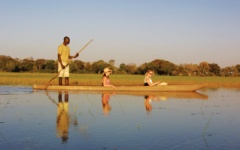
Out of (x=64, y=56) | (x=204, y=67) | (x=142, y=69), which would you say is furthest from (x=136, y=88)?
(x=204, y=67)

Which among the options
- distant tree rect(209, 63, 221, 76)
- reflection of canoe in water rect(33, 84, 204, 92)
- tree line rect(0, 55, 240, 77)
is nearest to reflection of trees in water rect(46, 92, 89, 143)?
reflection of canoe in water rect(33, 84, 204, 92)

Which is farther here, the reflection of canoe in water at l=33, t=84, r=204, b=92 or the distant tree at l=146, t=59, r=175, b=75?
the distant tree at l=146, t=59, r=175, b=75

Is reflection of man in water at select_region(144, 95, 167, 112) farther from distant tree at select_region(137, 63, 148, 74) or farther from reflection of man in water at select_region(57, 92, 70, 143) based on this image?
distant tree at select_region(137, 63, 148, 74)

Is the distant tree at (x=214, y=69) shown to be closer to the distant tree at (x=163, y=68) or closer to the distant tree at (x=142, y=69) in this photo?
the distant tree at (x=163, y=68)

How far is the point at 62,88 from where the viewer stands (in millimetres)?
15281

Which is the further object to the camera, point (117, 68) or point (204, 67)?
point (204, 67)

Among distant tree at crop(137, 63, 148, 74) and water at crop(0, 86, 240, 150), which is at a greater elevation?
distant tree at crop(137, 63, 148, 74)

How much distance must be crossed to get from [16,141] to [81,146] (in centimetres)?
99

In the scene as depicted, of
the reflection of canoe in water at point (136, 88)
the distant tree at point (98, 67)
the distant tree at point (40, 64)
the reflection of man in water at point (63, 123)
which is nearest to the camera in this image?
the reflection of man in water at point (63, 123)

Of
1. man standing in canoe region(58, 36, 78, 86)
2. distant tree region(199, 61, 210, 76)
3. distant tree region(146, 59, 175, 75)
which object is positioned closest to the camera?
man standing in canoe region(58, 36, 78, 86)

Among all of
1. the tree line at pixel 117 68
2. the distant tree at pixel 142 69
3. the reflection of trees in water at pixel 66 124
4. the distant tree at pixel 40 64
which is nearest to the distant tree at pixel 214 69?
the tree line at pixel 117 68

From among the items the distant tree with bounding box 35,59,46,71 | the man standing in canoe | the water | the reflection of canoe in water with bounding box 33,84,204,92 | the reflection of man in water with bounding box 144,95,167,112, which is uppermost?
the distant tree with bounding box 35,59,46,71

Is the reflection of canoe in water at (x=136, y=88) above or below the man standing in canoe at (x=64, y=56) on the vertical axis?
below

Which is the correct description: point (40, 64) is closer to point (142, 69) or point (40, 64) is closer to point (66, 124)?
point (142, 69)
